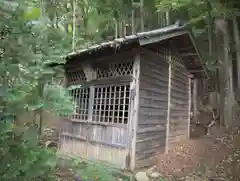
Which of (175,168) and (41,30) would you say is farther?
(175,168)

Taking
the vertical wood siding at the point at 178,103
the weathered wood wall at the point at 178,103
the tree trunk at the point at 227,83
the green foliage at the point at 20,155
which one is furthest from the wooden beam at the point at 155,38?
the green foliage at the point at 20,155

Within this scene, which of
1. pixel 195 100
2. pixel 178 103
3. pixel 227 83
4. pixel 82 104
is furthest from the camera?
pixel 195 100

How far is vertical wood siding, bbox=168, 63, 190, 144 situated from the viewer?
8.13 meters

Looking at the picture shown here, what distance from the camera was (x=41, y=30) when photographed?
8.04 feet

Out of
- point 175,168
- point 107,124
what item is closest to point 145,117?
point 107,124

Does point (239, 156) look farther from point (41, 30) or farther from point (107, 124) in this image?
point (41, 30)

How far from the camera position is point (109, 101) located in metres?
7.05

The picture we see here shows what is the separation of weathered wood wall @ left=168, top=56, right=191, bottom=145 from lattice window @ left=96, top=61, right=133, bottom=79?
6.65 feet

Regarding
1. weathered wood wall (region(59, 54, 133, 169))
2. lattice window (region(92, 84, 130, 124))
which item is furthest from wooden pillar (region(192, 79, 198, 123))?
lattice window (region(92, 84, 130, 124))

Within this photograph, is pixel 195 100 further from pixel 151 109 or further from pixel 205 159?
pixel 151 109

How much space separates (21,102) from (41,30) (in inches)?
29.1

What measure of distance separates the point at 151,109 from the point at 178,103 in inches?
83.4

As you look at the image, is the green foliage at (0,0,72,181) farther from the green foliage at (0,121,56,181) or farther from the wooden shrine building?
the wooden shrine building

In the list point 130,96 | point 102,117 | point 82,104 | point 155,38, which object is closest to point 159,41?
point 155,38
